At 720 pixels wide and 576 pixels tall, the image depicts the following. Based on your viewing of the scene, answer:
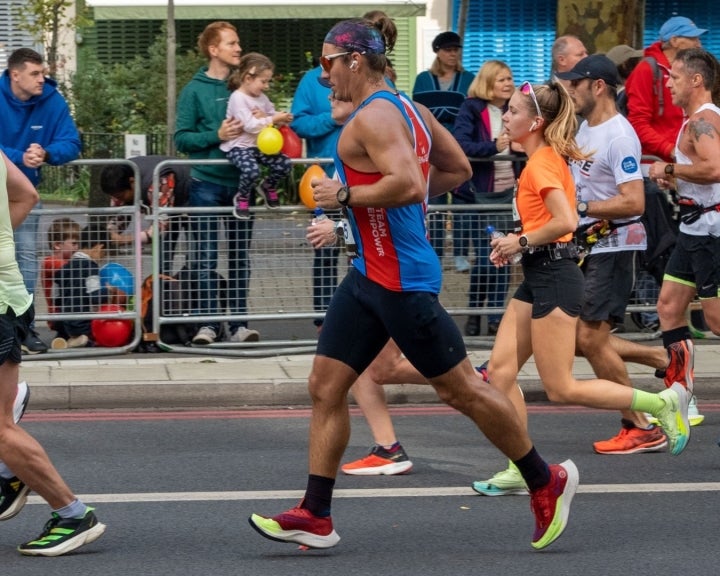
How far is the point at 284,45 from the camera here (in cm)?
2720

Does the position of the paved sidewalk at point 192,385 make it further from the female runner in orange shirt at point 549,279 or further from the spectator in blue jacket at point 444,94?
the female runner in orange shirt at point 549,279

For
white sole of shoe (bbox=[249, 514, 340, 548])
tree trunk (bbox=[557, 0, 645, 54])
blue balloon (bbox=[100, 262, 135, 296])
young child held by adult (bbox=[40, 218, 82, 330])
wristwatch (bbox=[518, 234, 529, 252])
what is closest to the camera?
white sole of shoe (bbox=[249, 514, 340, 548])

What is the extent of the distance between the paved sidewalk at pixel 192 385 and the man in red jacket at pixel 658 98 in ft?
5.10

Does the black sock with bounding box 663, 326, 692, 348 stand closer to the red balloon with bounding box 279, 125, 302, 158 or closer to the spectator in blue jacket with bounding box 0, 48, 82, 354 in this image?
the red balloon with bounding box 279, 125, 302, 158

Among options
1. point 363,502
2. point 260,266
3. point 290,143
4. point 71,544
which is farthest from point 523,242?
point 260,266

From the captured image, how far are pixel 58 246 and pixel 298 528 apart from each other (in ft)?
15.5

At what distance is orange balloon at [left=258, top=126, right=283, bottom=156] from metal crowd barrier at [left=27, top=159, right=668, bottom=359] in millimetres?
229

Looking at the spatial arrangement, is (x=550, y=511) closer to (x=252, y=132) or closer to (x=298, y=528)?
(x=298, y=528)

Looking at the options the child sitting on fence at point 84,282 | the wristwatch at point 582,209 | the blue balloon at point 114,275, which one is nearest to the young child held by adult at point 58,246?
the child sitting on fence at point 84,282

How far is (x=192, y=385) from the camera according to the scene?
8883mm

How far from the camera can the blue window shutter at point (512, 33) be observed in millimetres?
25828

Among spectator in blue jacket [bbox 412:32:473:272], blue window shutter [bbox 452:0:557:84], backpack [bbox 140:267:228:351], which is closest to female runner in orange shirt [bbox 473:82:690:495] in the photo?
spectator in blue jacket [bbox 412:32:473:272]

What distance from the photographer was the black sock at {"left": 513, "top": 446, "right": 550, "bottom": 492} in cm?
560

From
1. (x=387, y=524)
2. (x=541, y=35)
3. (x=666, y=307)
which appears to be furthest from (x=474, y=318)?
(x=541, y=35)
